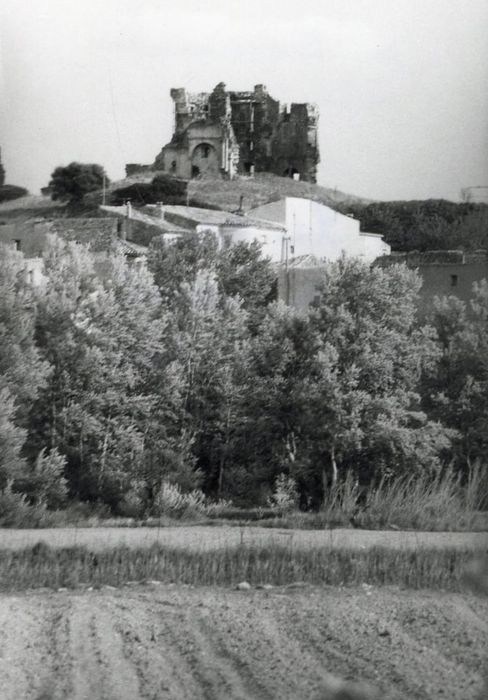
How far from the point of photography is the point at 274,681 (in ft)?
8.20

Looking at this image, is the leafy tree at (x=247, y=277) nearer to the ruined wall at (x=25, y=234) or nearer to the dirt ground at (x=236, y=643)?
the ruined wall at (x=25, y=234)

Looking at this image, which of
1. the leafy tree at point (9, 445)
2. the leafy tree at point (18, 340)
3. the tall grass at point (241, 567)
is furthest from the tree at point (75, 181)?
the tall grass at point (241, 567)

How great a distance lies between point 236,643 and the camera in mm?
2795

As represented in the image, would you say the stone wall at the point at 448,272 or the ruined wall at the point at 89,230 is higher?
the ruined wall at the point at 89,230

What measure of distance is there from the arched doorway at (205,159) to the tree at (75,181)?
5.86 ft

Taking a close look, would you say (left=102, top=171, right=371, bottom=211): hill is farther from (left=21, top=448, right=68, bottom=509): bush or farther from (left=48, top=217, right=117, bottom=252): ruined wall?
(left=21, top=448, right=68, bottom=509): bush

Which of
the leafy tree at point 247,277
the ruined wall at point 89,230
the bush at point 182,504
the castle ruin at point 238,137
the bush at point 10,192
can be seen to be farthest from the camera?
the ruined wall at point 89,230

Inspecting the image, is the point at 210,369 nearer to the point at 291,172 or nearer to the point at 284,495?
the point at 284,495

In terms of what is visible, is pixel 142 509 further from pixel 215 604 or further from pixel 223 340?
pixel 215 604

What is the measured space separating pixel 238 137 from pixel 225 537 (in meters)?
6.60

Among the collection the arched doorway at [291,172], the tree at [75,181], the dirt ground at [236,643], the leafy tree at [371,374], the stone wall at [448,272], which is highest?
the arched doorway at [291,172]

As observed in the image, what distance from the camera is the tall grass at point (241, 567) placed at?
10.9 ft

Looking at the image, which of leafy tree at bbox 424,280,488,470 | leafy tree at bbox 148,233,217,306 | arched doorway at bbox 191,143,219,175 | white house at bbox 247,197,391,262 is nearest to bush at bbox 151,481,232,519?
leafy tree at bbox 424,280,488,470

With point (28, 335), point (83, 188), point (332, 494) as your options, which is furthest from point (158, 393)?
point (83, 188)
